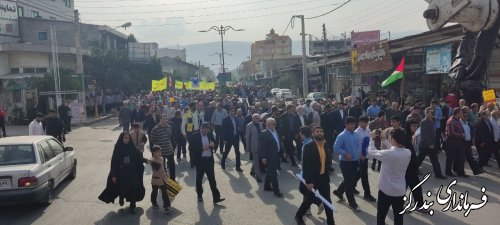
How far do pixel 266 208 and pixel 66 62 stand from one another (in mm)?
34652

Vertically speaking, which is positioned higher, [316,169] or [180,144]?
[316,169]

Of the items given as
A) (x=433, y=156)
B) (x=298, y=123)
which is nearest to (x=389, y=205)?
(x=433, y=156)

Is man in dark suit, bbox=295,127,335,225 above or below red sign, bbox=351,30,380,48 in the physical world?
below

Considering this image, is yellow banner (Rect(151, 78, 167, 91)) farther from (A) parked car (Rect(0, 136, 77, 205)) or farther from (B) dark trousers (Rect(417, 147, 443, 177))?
(B) dark trousers (Rect(417, 147, 443, 177))

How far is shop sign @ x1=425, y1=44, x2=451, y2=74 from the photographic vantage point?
18.7 m

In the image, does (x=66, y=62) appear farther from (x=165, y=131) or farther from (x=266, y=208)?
(x=266, y=208)

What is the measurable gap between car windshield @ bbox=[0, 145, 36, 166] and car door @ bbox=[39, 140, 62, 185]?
12.0 inches

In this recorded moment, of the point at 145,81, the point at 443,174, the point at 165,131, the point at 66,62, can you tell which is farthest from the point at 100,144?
the point at 145,81

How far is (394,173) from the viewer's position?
5.95 meters

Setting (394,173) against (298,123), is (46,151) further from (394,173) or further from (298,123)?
(394,173)

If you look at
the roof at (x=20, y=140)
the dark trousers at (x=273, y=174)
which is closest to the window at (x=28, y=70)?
the roof at (x=20, y=140)

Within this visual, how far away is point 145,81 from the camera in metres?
44.7

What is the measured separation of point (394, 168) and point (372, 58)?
2068 cm

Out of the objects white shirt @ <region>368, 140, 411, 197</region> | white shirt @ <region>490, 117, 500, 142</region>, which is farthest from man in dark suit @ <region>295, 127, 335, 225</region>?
white shirt @ <region>490, 117, 500, 142</region>
